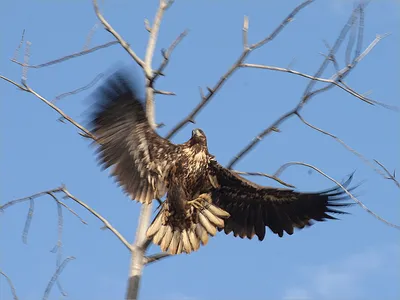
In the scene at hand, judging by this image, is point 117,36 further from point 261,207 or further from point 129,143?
point 261,207

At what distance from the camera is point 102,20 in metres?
6.35

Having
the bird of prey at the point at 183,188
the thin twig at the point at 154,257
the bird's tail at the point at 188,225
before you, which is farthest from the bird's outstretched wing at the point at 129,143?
the thin twig at the point at 154,257

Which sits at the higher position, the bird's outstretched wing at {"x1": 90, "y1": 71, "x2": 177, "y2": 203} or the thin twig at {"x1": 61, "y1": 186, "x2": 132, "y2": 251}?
the bird's outstretched wing at {"x1": 90, "y1": 71, "x2": 177, "y2": 203}

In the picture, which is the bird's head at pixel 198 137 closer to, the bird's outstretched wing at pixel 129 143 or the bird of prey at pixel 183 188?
the bird of prey at pixel 183 188

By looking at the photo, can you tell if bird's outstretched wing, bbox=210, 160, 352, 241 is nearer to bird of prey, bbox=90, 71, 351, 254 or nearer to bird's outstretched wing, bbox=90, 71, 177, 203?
bird of prey, bbox=90, 71, 351, 254

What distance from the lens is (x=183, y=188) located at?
6.88 meters

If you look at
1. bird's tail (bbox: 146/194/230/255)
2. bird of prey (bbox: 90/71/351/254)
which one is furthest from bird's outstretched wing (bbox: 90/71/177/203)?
bird's tail (bbox: 146/194/230/255)

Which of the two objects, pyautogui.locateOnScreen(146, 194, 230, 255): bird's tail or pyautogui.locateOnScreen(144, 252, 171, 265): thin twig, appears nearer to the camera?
pyautogui.locateOnScreen(144, 252, 171, 265): thin twig

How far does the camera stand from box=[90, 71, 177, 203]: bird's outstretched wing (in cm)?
641

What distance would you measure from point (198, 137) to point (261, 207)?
3.24 ft

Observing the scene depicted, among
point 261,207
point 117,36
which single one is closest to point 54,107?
point 117,36

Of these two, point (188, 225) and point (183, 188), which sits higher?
point (183, 188)

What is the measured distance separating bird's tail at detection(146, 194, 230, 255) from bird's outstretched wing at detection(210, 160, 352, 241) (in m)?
0.33

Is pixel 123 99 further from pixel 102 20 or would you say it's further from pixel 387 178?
pixel 387 178
